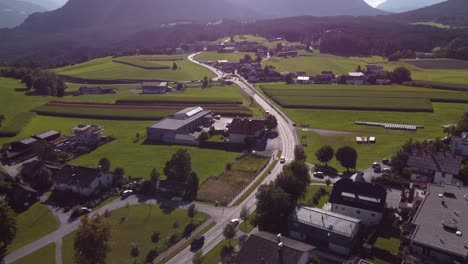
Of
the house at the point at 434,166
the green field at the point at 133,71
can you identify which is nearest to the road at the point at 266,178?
the house at the point at 434,166

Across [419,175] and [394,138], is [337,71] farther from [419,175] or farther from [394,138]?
[419,175]

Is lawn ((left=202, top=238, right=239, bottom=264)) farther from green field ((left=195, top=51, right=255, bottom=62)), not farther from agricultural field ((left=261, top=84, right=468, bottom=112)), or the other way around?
green field ((left=195, top=51, right=255, bottom=62))

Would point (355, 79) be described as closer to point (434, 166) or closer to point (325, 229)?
point (434, 166)

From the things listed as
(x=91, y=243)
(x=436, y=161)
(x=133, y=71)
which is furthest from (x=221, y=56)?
(x=91, y=243)

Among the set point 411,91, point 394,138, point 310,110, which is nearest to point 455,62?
point 411,91

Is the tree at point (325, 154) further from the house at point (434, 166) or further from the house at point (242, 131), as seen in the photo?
the house at point (242, 131)
